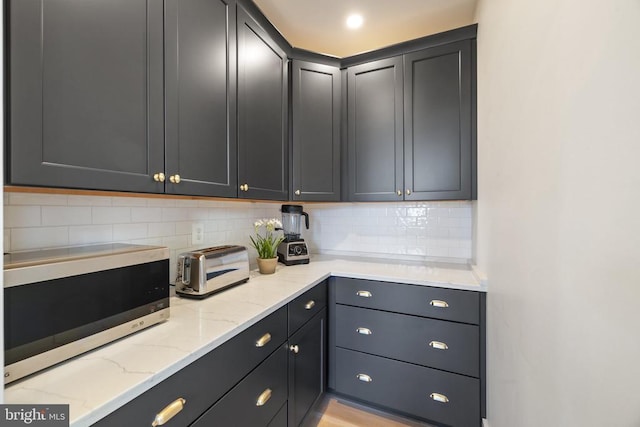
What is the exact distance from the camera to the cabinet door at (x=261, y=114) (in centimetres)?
141

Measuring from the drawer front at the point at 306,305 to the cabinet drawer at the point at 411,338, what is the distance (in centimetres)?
19

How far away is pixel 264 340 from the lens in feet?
3.68

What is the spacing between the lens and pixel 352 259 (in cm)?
227

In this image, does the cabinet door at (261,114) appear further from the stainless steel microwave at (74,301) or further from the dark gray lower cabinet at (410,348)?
the dark gray lower cabinet at (410,348)

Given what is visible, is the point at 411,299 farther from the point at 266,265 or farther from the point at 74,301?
the point at 74,301


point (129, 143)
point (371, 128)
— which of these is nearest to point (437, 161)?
point (371, 128)

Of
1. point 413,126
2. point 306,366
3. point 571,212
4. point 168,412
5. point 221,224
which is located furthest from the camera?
point 413,126

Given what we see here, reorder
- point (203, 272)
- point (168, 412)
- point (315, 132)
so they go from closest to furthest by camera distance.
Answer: point (168, 412) → point (203, 272) → point (315, 132)

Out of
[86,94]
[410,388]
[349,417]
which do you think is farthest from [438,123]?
[349,417]

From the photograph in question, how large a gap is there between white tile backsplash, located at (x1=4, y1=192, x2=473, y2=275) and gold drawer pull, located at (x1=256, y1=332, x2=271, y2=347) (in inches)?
26.6

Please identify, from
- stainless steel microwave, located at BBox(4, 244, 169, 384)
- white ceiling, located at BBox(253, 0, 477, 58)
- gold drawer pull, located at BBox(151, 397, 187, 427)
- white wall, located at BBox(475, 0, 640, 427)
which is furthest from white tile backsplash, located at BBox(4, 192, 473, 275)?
white ceiling, located at BBox(253, 0, 477, 58)

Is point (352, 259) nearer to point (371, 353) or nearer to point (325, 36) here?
point (371, 353)

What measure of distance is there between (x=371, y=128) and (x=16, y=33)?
179cm

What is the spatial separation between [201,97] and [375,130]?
1267mm
